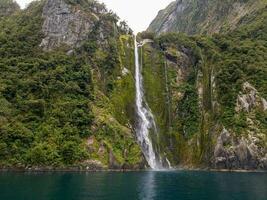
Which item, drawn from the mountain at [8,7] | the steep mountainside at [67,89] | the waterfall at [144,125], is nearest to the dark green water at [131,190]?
the steep mountainside at [67,89]

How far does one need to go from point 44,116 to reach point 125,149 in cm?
2179

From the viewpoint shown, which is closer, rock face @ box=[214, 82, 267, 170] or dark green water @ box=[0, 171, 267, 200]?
dark green water @ box=[0, 171, 267, 200]

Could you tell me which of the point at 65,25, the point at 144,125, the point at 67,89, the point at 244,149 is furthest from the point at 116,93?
the point at 244,149

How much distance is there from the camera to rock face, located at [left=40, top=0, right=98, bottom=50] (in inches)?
5276

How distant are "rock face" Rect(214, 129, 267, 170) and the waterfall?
52.8 ft

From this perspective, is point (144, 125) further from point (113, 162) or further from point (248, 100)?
point (248, 100)

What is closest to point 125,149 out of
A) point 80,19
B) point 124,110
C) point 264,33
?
point 124,110

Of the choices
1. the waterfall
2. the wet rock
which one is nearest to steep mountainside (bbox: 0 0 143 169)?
the wet rock

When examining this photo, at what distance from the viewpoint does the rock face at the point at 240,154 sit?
10525 centimetres

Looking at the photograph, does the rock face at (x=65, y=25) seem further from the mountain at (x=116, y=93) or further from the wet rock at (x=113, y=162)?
the wet rock at (x=113, y=162)

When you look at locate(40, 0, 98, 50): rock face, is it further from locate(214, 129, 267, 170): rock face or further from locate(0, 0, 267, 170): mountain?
locate(214, 129, 267, 170): rock face

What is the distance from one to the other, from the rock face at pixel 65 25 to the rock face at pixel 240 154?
56.5m

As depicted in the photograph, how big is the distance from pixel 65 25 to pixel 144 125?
45561mm

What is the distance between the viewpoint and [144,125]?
115 m
